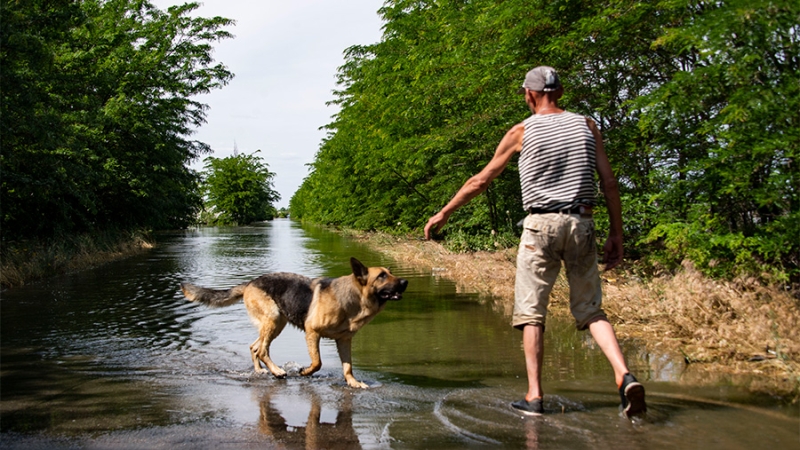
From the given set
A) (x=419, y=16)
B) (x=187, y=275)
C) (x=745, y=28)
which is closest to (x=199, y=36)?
(x=419, y=16)

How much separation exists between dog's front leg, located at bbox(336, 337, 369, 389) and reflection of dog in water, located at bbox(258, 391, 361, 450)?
53cm

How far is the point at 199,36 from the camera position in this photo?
107 ft

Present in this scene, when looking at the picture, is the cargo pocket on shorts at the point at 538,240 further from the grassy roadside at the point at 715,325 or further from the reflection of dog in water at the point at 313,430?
the grassy roadside at the point at 715,325

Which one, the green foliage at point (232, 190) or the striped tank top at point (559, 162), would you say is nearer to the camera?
the striped tank top at point (559, 162)

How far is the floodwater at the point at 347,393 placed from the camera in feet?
14.3

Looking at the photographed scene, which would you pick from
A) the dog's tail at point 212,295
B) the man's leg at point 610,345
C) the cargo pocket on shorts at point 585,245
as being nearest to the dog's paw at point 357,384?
the dog's tail at point 212,295

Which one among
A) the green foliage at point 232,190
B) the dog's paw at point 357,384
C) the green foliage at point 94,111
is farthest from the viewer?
the green foliage at point 232,190

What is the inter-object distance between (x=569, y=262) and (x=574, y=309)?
1.23ft

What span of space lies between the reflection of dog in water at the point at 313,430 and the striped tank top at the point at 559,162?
2.04m

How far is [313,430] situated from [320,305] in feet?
6.10

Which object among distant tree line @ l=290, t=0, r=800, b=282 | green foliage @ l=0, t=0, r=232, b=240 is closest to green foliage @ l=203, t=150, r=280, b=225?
green foliage @ l=0, t=0, r=232, b=240

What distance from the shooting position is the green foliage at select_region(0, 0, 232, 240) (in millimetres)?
14273

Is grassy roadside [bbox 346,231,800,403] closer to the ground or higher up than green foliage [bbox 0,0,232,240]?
closer to the ground

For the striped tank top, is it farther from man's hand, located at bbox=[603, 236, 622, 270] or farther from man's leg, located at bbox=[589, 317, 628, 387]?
man's leg, located at bbox=[589, 317, 628, 387]
